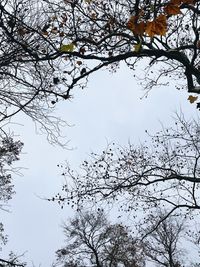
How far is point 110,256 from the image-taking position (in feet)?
90.9

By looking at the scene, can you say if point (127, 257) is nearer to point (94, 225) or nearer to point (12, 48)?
point (94, 225)

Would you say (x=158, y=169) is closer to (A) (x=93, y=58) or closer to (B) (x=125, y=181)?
(B) (x=125, y=181)

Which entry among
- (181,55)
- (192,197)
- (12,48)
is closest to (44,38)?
(12,48)

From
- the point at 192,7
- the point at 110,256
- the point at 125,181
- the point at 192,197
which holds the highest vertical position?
the point at 110,256

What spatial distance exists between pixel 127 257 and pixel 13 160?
20.1 meters

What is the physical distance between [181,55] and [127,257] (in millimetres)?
24179

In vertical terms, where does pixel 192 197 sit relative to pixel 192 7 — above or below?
below

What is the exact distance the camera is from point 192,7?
269 inches

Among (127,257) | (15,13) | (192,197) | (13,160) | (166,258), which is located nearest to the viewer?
(15,13)

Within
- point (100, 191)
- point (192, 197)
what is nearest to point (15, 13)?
point (100, 191)

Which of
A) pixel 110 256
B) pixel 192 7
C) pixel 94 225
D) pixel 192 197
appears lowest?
pixel 192 197

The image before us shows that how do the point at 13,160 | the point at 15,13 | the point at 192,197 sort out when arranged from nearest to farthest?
1. the point at 15,13
2. the point at 192,197
3. the point at 13,160

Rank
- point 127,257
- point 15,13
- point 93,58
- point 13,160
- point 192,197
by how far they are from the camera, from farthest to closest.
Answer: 1. point 127,257
2. point 13,160
3. point 192,197
4. point 93,58
5. point 15,13

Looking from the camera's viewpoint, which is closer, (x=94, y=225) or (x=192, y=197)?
(x=192, y=197)
